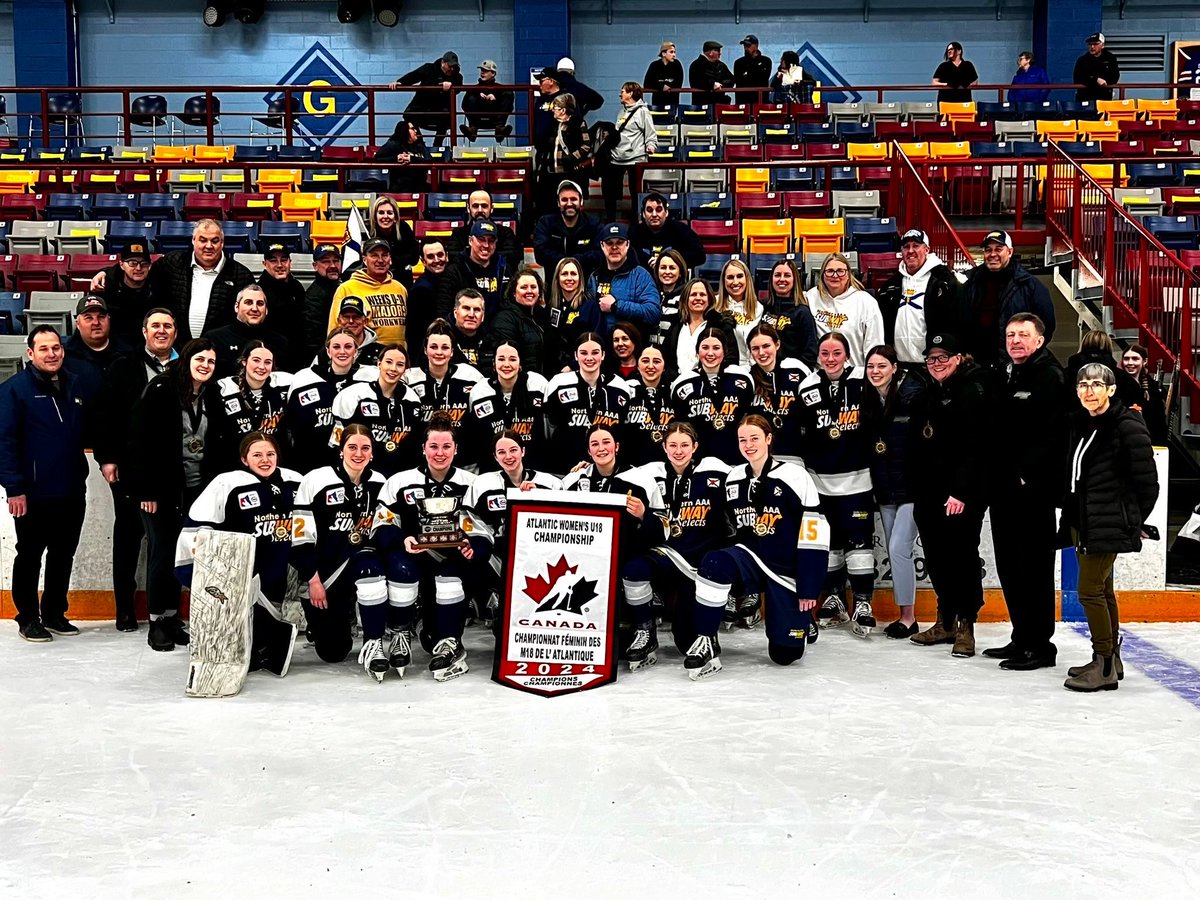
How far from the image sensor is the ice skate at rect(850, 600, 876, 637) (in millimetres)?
6859

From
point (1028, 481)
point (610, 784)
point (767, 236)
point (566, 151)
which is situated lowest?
point (610, 784)

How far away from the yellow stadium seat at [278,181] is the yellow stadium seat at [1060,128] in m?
8.41

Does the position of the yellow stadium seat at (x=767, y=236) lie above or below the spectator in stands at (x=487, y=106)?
below

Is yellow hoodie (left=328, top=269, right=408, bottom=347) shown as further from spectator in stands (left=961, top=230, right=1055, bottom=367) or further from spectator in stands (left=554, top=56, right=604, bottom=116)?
spectator in stands (left=554, top=56, right=604, bottom=116)

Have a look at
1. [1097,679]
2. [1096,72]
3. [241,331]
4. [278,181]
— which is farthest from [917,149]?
[1097,679]

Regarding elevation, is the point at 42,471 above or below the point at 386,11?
below

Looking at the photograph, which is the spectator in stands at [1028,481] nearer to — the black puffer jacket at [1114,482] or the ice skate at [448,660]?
the black puffer jacket at [1114,482]

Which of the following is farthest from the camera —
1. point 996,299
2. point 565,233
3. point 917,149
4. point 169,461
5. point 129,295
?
point 917,149

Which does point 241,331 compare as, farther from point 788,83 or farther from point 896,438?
point 788,83

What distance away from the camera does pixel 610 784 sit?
4391mm

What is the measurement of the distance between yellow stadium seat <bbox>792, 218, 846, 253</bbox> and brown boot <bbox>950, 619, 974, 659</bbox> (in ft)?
15.9

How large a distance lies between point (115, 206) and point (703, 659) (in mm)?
8539

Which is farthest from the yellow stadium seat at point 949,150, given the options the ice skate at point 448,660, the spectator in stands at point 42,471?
the spectator in stands at point 42,471

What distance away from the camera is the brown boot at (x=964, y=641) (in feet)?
21.0
